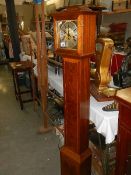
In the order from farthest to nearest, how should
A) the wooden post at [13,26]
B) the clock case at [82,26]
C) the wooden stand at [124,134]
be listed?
the wooden post at [13,26]
the clock case at [82,26]
the wooden stand at [124,134]

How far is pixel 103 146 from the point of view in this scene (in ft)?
5.57

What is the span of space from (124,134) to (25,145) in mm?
1642

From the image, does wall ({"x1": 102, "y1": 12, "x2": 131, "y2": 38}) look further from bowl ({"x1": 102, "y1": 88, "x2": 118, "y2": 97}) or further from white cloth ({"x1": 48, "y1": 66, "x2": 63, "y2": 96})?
bowl ({"x1": 102, "y1": 88, "x2": 118, "y2": 97})

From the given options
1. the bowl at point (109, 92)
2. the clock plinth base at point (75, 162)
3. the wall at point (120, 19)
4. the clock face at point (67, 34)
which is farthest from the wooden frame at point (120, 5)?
the clock plinth base at point (75, 162)

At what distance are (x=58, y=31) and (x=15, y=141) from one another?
5.61ft

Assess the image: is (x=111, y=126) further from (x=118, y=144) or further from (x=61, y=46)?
(x=61, y=46)

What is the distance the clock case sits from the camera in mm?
1085

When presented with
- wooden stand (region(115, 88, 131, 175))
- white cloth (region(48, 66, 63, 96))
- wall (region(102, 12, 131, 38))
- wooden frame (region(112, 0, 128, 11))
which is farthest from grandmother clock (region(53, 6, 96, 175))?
wall (region(102, 12, 131, 38))

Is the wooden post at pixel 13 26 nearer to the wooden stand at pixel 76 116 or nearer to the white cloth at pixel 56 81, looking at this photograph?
the white cloth at pixel 56 81

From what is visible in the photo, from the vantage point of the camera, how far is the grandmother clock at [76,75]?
1.12m

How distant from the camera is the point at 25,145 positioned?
2412 mm

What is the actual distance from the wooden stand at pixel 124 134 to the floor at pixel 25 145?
99 cm

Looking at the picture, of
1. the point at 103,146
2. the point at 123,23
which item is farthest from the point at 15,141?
the point at 123,23

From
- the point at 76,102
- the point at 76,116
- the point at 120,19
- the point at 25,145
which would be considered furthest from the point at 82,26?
the point at 120,19
